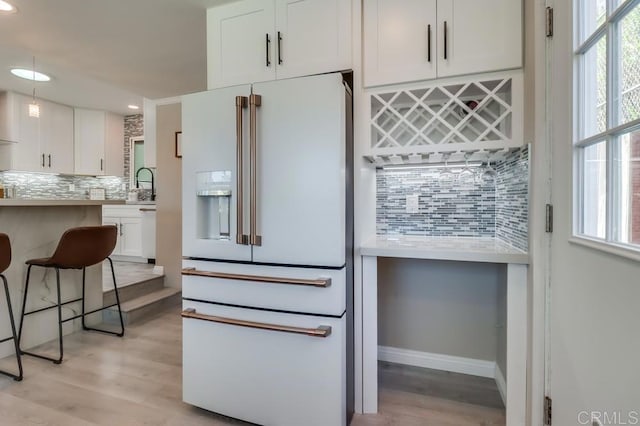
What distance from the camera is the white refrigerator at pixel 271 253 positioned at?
1.48m

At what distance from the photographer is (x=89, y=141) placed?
509cm

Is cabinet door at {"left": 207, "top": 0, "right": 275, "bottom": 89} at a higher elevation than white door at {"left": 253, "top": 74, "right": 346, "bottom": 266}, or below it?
higher

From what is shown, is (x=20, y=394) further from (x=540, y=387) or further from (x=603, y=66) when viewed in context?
(x=603, y=66)

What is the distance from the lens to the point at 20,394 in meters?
1.91

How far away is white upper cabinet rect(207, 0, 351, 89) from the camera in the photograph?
1.78 m

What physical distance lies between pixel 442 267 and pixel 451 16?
1475 mm

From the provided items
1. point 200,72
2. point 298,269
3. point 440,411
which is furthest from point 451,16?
point 200,72

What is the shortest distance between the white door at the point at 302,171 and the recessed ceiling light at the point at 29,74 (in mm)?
3405

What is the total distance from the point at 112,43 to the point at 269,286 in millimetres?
2452

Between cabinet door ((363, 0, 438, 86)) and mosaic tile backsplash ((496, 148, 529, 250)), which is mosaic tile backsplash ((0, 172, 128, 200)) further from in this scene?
mosaic tile backsplash ((496, 148, 529, 250))

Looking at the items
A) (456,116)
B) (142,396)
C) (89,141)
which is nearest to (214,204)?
(142,396)

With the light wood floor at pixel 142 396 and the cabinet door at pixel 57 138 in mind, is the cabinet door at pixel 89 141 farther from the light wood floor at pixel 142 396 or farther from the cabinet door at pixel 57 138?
the light wood floor at pixel 142 396

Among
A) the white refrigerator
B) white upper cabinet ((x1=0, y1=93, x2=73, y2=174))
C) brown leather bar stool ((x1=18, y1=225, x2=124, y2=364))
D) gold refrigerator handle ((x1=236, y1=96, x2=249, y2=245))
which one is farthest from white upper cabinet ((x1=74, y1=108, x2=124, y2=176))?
gold refrigerator handle ((x1=236, y1=96, x2=249, y2=245))

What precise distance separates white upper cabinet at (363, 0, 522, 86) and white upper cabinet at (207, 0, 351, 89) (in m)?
0.16
